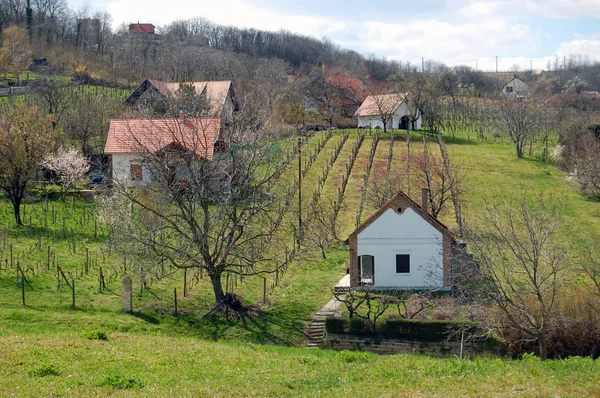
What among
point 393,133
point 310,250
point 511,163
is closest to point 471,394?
point 310,250

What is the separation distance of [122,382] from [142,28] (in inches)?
4976

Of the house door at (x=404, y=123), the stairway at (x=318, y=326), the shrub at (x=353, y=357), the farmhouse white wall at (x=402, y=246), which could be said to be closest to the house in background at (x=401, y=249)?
the farmhouse white wall at (x=402, y=246)

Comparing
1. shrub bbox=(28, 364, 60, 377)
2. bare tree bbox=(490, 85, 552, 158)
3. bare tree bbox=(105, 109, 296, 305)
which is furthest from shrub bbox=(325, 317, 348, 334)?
bare tree bbox=(490, 85, 552, 158)

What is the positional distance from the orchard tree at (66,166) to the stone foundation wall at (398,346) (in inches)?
1014

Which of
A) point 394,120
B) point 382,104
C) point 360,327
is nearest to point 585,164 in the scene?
point 394,120

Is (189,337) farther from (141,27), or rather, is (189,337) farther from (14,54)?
(141,27)

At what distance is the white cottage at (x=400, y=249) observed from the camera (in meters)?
28.6

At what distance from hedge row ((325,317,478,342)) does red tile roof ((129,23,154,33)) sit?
115m

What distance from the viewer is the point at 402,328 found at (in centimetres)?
2183

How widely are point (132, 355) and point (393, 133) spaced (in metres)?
52.0

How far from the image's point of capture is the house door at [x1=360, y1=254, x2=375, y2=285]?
2906 centimetres

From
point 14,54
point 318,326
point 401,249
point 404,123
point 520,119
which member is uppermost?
point 14,54

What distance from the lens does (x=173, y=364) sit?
576 inches

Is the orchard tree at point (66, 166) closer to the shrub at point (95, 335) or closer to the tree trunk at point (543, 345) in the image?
the shrub at point (95, 335)
